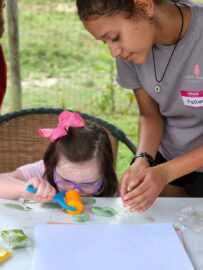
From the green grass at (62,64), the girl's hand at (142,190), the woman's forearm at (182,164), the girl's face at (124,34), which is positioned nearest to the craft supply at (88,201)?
the girl's hand at (142,190)

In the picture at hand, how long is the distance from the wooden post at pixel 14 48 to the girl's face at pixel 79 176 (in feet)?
4.92

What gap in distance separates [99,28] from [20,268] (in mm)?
616

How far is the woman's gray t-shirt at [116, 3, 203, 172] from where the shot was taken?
134 centimetres

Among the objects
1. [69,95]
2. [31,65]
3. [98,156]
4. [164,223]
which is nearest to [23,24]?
[31,65]

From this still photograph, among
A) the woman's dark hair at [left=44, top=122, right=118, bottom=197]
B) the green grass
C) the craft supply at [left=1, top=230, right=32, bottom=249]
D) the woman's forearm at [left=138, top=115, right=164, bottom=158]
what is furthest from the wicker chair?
the green grass

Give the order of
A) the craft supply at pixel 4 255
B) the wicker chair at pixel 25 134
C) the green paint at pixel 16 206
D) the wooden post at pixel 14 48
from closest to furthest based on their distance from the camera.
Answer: the craft supply at pixel 4 255
the green paint at pixel 16 206
the wicker chair at pixel 25 134
the wooden post at pixel 14 48

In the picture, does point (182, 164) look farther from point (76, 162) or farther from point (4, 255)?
point (4, 255)

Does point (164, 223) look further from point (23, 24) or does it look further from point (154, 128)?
point (23, 24)

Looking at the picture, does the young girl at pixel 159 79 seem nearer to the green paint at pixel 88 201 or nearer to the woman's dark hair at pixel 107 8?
the woman's dark hair at pixel 107 8

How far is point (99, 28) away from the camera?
3.82ft

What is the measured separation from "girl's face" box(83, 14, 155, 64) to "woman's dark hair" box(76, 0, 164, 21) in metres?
0.01

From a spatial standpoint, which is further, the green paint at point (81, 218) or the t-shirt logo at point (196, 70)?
the t-shirt logo at point (196, 70)

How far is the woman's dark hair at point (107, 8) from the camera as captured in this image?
1.13 metres

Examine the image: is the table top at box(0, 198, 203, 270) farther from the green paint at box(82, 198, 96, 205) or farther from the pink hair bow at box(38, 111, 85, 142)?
the pink hair bow at box(38, 111, 85, 142)
